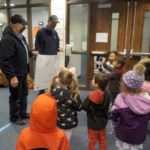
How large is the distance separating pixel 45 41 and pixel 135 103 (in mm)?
2242

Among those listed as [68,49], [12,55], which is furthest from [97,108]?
[68,49]

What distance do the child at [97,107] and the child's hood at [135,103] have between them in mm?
261

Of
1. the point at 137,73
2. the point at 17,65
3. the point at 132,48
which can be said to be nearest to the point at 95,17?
the point at 132,48

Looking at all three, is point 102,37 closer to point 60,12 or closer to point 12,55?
point 60,12

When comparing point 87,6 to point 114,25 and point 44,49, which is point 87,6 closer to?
point 114,25

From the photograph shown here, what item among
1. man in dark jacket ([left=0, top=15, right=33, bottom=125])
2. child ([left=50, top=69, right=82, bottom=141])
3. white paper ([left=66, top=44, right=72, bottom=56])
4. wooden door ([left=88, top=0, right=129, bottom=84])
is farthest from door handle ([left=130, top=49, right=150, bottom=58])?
child ([left=50, top=69, right=82, bottom=141])

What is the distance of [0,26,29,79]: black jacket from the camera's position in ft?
8.45

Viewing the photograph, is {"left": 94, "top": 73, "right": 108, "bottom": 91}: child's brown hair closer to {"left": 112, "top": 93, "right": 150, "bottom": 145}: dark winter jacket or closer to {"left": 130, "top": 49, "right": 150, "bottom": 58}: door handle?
{"left": 112, "top": 93, "right": 150, "bottom": 145}: dark winter jacket

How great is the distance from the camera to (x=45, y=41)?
11.6ft

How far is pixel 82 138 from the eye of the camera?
8.43ft

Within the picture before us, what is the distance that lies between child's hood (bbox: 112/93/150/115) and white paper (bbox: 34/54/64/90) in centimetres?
190

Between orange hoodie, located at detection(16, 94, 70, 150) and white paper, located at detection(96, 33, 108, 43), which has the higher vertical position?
white paper, located at detection(96, 33, 108, 43)

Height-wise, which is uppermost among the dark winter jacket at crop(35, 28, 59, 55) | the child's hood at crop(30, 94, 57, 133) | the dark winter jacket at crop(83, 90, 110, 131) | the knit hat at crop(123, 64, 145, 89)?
the dark winter jacket at crop(35, 28, 59, 55)

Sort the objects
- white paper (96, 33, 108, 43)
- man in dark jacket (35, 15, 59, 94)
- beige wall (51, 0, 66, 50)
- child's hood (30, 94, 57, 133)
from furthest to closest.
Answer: beige wall (51, 0, 66, 50), white paper (96, 33, 108, 43), man in dark jacket (35, 15, 59, 94), child's hood (30, 94, 57, 133)
